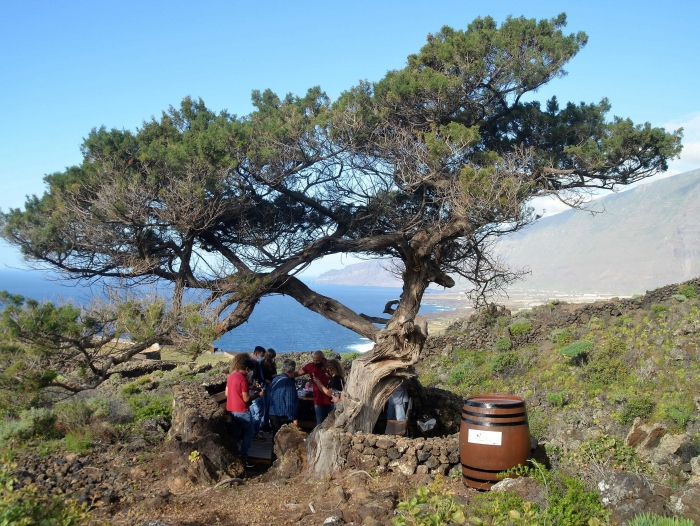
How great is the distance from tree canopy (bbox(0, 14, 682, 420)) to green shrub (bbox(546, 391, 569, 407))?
266 inches

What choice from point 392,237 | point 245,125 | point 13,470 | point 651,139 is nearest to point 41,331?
point 13,470

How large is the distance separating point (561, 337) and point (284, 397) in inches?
512

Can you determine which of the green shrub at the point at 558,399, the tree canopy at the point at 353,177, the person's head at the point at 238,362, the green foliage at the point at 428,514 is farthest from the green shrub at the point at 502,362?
the green foliage at the point at 428,514

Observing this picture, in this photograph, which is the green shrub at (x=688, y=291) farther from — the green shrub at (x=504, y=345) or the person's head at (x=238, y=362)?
the person's head at (x=238, y=362)

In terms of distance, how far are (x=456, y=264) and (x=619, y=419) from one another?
18.9 ft

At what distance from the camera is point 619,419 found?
1352cm

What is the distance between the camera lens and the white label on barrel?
6.07 metres

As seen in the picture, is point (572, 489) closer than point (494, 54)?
Yes

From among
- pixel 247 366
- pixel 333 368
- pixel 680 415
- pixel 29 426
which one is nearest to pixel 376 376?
pixel 333 368

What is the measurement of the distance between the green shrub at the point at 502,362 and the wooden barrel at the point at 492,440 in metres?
12.9

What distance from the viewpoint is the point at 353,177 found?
998 cm

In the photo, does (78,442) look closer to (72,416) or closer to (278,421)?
(72,416)

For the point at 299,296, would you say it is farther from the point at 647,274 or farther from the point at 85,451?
the point at 647,274

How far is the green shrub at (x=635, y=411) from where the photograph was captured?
533 inches
